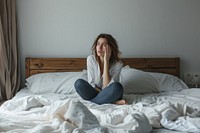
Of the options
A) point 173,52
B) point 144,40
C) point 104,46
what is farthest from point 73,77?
point 173,52

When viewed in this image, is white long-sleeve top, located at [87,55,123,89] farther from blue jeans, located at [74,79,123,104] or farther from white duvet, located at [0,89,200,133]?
white duvet, located at [0,89,200,133]

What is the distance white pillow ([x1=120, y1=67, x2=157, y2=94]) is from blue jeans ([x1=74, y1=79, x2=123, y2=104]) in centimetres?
47

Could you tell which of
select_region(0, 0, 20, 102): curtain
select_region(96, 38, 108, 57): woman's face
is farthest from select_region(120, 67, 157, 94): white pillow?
select_region(0, 0, 20, 102): curtain

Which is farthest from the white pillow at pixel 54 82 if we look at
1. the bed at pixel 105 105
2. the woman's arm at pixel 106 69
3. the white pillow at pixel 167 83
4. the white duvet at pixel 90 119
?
the white duvet at pixel 90 119

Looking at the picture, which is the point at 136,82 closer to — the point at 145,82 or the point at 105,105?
the point at 145,82

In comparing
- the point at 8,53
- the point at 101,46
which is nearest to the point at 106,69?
the point at 101,46

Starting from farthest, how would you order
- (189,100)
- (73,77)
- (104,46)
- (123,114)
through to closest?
1. (73,77)
2. (104,46)
3. (189,100)
4. (123,114)

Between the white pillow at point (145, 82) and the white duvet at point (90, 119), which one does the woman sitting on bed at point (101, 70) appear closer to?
the white pillow at point (145, 82)

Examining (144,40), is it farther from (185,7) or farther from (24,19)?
(24,19)

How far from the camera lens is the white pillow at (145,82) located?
304 cm

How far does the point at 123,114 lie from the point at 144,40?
6.08 feet

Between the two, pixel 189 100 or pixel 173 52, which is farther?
pixel 173 52

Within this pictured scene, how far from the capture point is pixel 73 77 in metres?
3.11

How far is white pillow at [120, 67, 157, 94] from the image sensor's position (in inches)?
119
